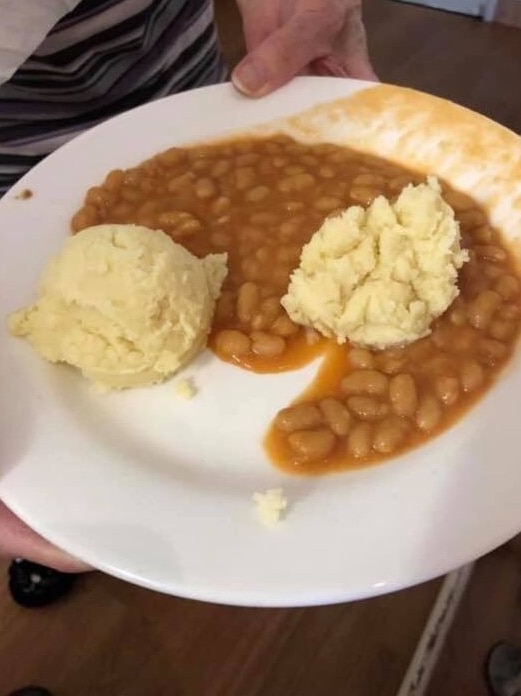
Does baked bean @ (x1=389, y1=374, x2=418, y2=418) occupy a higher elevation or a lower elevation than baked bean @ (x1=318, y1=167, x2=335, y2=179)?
lower

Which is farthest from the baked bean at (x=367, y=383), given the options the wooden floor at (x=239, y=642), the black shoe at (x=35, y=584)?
the black shoe at (x=35, y=584)

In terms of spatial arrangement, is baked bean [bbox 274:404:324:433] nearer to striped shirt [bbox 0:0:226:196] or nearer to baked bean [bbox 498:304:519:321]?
baked bean [bbox 498:304:519:321]

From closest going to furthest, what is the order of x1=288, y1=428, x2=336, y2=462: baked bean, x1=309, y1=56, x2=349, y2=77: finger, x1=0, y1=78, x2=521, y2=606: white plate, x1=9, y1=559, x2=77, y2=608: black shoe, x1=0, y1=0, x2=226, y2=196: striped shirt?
1. x1=0, y1=78, x2=521, y2=606: white plate
2. x1=288, y1=428, x2=336, y2=462: baked bean
3. x1=0, y1=0, x2=226, y2=196: striped shirt
4. x1=309, y1=56, x2=349, y2=77: finger
5. x1=9, y1=559, x2=77, y2=608: black shoe

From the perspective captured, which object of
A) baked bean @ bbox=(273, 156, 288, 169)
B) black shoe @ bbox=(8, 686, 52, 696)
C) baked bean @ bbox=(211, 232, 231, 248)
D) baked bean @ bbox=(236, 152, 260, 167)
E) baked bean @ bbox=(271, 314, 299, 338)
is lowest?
black shoe @ bbox=(8, 686, 52, 696)

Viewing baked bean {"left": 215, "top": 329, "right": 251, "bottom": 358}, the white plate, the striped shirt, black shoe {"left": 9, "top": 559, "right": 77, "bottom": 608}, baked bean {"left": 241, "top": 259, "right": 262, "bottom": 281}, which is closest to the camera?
the white plate

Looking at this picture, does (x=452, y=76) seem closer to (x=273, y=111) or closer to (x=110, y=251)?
(x=273, y=111)

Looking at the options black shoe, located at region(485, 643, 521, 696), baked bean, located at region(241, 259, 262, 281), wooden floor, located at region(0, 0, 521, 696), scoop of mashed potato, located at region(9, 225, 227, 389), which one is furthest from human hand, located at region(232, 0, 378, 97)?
black shoe, located at region(485, 643, 521, 696)

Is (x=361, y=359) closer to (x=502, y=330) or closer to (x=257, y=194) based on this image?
(x=502, y=330)
